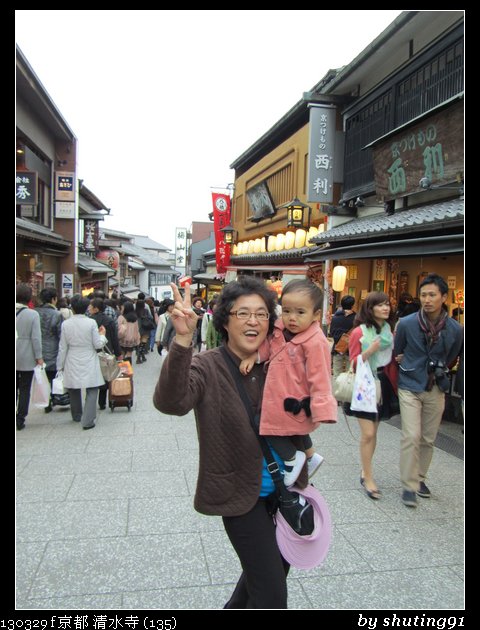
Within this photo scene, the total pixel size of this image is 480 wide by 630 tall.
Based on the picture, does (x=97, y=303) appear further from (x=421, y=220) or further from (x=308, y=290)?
(x=308, y=290)

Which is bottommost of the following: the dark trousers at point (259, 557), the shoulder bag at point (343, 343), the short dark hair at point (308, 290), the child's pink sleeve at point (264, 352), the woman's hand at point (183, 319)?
the dark trousers at point (259, 557)

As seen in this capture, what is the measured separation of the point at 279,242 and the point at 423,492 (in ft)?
46.1

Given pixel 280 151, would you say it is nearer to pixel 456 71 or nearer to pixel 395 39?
pixel 395 39

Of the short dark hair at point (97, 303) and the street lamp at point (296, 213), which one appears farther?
the street lamp at point (296, 213)

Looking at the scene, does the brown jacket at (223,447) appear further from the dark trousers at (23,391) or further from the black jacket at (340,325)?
the black jacket at (340,325)

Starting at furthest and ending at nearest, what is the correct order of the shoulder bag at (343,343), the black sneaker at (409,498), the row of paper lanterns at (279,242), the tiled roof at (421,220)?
the row of paper lanterns at (279,242)
the shoulder bag at (343,343)
the tiled roof at (421,220)
the black sneaker at (409,498)

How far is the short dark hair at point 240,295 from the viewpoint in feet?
7.89

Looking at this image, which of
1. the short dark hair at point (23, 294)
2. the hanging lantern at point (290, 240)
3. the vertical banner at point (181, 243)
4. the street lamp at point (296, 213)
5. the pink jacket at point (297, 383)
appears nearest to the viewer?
the pink jacket at point (297, 383)

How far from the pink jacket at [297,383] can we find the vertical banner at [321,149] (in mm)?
10779

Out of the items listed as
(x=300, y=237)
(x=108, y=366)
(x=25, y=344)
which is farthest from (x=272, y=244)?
(x=25, y=344)

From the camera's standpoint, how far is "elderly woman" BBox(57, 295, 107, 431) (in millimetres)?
6867

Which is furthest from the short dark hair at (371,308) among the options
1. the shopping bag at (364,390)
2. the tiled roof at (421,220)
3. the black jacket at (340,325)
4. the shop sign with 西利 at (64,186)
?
the shop sign with 西利 at (64,186)

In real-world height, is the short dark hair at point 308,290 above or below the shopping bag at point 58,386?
above

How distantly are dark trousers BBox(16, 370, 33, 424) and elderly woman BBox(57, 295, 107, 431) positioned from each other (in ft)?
1.68
